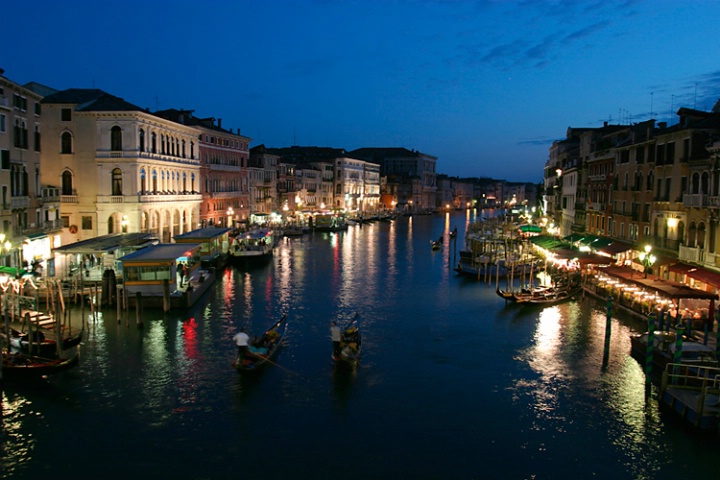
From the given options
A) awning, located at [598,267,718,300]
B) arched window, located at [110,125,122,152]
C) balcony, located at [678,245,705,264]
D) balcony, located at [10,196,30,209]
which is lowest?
awning, located at [598,267,718,300]

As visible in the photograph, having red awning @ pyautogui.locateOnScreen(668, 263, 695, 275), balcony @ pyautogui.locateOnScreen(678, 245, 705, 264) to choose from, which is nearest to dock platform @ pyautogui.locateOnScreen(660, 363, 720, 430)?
red awning @ pyautogui.locateOnScreen(668, 263, 695, 275)

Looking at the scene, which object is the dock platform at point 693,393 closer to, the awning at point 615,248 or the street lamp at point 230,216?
the awning at point 615,248

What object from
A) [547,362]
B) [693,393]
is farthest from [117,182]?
[693,393]

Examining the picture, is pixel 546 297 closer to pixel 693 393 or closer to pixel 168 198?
pixel 693 393

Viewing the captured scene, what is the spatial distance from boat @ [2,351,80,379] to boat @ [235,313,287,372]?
450 cm

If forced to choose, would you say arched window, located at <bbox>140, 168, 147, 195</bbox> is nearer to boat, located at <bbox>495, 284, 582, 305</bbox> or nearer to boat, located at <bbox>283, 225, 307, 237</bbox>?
boat, located at <bbox>495, 284, 582, 305</bbox>

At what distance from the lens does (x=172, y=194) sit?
42125 mm

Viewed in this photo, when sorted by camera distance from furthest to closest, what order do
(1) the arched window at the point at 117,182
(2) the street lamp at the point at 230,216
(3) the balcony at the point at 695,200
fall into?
(2) the street lamp at the point at 230,216
(1) the arched window at the point at 117,182
(3) the balcony at the point at 695,200

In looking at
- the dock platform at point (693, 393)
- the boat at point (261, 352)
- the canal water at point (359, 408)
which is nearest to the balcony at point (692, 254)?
the canal water at point (359, 408)

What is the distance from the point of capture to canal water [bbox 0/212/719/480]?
39.0ft

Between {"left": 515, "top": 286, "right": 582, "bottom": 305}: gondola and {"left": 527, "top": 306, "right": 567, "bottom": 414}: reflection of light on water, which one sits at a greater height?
{"left": 515, "top": 286, "right": 582, "bottom": 305}: gondola

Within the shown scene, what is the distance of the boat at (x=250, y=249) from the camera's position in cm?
4094

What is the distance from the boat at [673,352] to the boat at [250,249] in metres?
27.5

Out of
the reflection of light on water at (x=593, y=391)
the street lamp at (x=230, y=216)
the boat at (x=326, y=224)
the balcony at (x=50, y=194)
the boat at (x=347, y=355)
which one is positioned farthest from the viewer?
the boat at (x=326, y=224)
